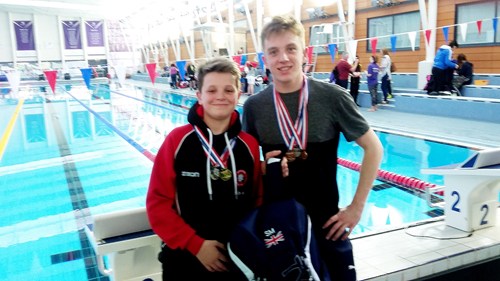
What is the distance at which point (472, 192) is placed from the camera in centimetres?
223

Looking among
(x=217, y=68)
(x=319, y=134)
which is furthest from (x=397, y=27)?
(x=217, y=68)

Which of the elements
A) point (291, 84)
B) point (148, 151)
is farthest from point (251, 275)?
point (148, 151)

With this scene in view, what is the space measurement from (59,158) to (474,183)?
5771 mm

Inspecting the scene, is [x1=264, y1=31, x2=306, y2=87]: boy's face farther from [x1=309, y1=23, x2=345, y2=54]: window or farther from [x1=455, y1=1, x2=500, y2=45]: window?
[x1=309, y1=23, x2=345, y2=54]: window

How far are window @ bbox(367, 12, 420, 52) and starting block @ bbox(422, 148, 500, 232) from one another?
407 inches

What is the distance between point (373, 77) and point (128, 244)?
8511 mm

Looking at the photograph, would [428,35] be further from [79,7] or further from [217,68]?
[79,7]

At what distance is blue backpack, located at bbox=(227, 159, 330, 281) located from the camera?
1312mm

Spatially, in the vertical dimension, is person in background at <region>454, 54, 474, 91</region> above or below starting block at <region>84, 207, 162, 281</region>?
above

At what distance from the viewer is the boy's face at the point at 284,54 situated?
152 centimetres

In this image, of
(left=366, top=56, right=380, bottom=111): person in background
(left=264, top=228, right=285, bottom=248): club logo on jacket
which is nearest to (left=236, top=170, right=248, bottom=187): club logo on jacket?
(left=264, top=228, right=285, bottom=248): club logo on jacket

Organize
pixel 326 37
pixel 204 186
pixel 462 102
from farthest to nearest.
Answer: pixel 326 37 → pixel 462 102 → pixel 204 186

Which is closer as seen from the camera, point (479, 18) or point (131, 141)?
point (131, 141)

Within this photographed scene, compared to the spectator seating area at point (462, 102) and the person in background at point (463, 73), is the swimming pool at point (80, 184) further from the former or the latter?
the person in background at point (463, 73)
